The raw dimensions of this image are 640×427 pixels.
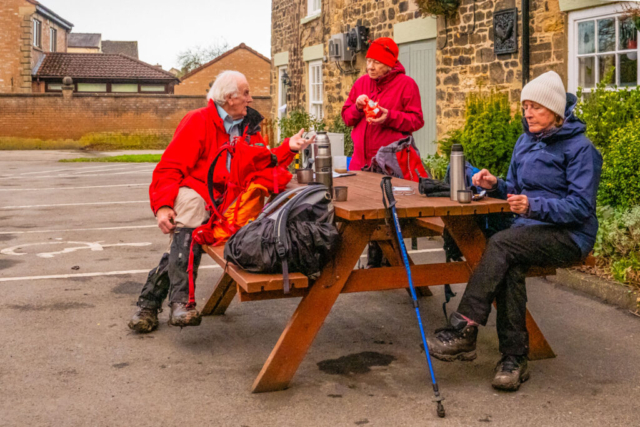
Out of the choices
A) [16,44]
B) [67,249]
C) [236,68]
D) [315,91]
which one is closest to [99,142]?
[16,44]

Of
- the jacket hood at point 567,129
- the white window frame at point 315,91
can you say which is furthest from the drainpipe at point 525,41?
the white window frame at point 315,91

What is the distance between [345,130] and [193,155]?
9.99m

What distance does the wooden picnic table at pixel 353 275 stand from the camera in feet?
13.7

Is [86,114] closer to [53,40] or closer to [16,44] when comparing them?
[16,44]

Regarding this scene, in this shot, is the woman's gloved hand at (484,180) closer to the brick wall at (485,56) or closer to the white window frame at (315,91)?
the brick wall at (485,56)

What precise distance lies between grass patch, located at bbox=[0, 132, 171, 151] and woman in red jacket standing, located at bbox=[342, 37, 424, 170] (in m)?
32.9

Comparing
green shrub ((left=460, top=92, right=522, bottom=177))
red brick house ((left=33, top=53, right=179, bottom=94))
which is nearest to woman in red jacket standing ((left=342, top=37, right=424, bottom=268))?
green shrub ((left=460, top=92, right=522, bottom=177))

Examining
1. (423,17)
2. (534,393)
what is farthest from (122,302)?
(423,17)

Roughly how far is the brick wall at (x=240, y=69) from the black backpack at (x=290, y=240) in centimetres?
5093

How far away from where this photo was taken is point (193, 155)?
5.09 metres

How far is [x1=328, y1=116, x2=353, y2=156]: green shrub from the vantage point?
14.5 metres

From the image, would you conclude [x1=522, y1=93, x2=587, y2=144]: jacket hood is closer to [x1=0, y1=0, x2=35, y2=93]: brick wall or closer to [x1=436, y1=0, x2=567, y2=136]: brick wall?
[x1=436, y1=0, x2=567, y2=136]: brick wall

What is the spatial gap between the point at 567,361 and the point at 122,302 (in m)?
3.52

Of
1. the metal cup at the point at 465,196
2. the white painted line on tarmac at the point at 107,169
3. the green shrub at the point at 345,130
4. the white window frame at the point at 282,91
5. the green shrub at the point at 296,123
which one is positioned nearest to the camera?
the metal cup at the point at 465,196
